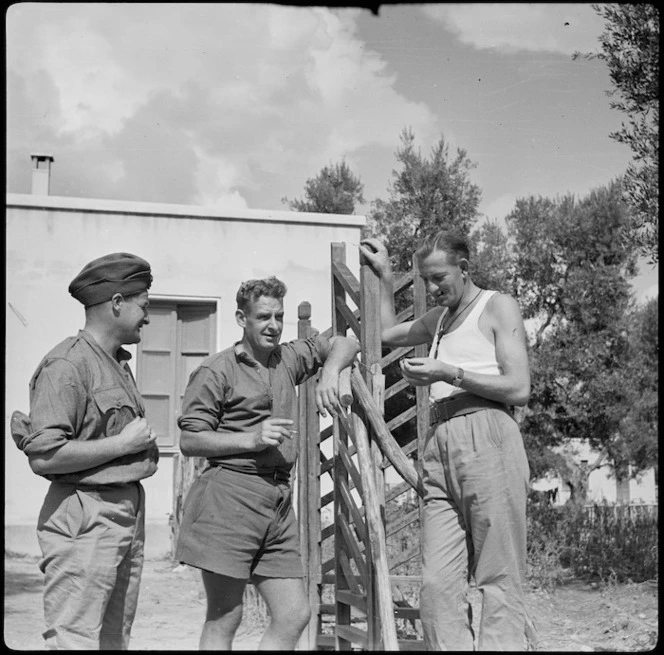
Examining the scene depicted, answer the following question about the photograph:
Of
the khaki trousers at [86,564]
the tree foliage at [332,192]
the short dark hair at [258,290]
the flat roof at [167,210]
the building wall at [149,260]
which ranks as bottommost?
the khaki trousers at [86,564]

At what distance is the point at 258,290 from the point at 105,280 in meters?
0.62

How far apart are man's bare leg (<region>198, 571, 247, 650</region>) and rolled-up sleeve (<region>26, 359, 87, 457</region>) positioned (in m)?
0.82

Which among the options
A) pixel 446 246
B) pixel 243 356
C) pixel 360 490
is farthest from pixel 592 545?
pixel 243 356

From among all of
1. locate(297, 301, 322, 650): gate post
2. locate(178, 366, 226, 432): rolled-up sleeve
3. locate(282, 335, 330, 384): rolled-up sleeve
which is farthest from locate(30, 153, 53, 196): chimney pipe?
locate(178, 366, 226, 432): rolled-up sleeve

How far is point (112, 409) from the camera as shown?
314 cm

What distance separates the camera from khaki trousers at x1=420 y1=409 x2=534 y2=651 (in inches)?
127

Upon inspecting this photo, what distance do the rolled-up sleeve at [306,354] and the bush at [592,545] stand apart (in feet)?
17.8

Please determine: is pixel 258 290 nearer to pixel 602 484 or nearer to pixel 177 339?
pixel 177 339

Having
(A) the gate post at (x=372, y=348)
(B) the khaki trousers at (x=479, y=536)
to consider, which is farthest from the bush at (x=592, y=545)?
(B) the khaki trousers at (x=479, y=536)

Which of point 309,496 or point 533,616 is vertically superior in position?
point 309,496

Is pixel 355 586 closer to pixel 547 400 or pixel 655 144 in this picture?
pixel 655 144

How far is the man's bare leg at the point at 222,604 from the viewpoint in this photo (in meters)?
3.29

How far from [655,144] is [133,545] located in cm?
595

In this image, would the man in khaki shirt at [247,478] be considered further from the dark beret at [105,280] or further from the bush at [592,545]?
the bush at [592,545]
